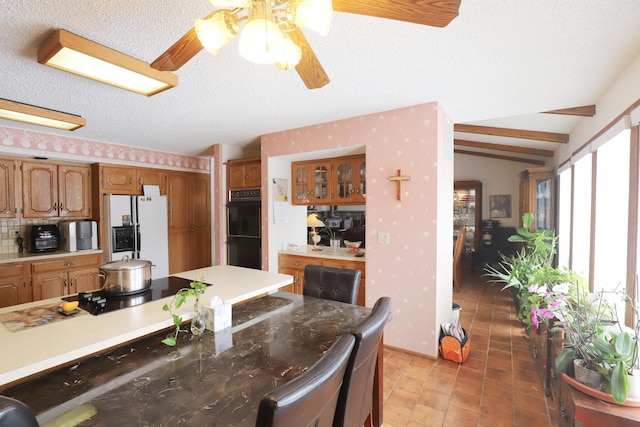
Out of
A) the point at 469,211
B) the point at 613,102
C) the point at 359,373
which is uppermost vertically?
the point at 613,102

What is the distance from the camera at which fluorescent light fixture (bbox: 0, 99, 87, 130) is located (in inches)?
92.3

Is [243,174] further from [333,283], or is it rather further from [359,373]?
[359,373]

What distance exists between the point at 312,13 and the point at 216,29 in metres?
0.36

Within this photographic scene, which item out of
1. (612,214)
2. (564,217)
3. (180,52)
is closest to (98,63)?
(180,52)

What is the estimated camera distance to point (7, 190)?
3482 millimetres

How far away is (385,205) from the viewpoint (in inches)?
117

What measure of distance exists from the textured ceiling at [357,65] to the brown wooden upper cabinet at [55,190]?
0.61m

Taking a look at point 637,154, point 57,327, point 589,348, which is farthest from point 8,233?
point 637,154

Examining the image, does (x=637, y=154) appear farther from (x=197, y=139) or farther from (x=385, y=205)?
(x=197, y=139)

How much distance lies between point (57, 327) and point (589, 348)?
2433 mm

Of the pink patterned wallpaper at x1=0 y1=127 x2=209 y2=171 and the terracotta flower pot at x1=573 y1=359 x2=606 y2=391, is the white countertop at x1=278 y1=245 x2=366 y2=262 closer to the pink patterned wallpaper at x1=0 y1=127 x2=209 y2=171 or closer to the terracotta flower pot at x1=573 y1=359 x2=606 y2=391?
the terracotta flower pot at x1=573 y1=359 x2=606 y2=391

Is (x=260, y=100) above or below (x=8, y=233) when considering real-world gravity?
above

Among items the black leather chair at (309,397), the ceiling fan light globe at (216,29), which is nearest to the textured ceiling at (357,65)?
the ceiling fan light globe at (216,29)

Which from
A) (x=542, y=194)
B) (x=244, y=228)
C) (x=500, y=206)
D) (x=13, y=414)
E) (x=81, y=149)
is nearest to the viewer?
(x=13, y=414)
